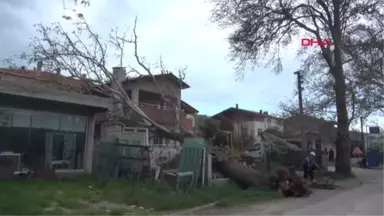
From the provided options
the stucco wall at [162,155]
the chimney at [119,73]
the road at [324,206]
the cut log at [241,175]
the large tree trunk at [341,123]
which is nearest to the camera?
the road at [324,206]

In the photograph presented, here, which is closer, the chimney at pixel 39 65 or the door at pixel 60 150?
the door at pixel 60 150

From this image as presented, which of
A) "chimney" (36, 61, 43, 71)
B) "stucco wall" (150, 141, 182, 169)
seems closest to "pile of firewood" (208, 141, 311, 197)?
"stucco wall" (150, 141, 182, 169)

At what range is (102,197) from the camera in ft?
43.0

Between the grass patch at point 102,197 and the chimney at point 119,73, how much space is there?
7.38m

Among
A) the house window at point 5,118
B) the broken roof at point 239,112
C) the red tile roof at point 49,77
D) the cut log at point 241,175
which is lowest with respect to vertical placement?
the cut log at point 241,175

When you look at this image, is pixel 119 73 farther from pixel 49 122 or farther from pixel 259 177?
pixel 259 177

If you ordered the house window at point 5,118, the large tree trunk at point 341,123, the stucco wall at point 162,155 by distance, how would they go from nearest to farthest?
1. the house window at point 5,118
2. the stucco wall at point 162,155
3. the large tree trunk at point 341,123

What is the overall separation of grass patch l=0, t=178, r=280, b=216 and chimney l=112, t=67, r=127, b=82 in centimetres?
738

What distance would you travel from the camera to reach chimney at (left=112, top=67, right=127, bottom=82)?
2252 cm

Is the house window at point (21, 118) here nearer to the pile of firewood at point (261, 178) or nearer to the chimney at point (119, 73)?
the chimney at point (119, 73)

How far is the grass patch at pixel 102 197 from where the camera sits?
10.2 meters

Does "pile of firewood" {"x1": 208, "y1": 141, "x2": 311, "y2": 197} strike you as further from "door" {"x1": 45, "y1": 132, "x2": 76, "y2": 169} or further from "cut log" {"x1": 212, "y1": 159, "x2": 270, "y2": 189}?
"door" {"x1": 45, "y1": 132, "x2": 76, "y2": 169}

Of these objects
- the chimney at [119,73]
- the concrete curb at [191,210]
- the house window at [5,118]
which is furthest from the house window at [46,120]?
the concrete curb at [191,210]

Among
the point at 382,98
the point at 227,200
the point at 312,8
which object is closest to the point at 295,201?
the point at 227,200
